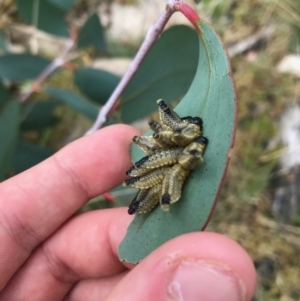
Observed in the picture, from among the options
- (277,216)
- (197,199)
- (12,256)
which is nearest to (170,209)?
(197,199)

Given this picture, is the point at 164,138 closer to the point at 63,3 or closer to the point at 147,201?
the point at 147,201

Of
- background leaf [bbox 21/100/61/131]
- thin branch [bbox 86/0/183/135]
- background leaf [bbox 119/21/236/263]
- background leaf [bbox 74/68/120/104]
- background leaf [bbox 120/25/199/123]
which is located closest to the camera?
background leaf [bbox 119/21/236/263]

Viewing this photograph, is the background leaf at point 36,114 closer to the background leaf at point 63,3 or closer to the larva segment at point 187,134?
the background leaf at point 63,3

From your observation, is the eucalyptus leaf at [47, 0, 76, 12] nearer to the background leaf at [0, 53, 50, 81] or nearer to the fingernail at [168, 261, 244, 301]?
the background leaf at [0, 53, 50, 81]

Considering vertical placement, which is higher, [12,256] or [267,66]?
[267,66]

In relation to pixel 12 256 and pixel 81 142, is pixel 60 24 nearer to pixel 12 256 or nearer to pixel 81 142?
pixel 81 142

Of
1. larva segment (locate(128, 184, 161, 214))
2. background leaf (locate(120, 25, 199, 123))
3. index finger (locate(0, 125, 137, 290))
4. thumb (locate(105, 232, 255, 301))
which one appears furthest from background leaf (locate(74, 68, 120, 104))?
thumb (locate(105, 232, 255, 301))

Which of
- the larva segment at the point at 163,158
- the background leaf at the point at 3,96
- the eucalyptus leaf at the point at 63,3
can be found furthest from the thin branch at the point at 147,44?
the eucalyptus leaf at the point at 63,3
